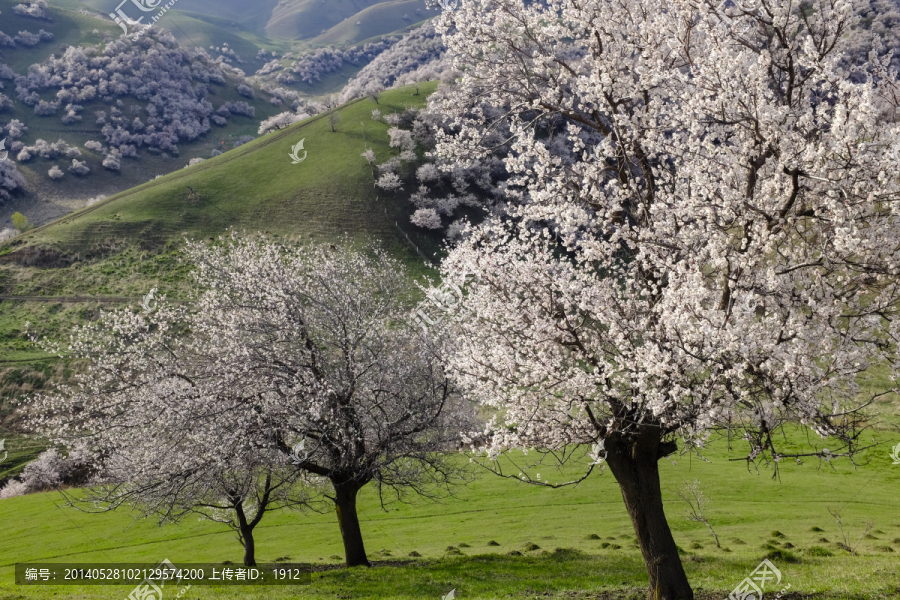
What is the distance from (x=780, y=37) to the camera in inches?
429

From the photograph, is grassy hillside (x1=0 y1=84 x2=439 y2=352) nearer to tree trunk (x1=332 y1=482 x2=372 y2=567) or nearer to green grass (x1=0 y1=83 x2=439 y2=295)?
green grass (x1=0 y1=83 x2=439 y2=295)

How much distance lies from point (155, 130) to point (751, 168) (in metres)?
201

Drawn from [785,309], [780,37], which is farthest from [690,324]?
[780,37]

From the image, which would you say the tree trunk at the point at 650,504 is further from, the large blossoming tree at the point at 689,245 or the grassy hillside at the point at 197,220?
the grassy hillside at the point at 197,220

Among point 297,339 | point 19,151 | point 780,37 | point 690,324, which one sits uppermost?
point 19,151

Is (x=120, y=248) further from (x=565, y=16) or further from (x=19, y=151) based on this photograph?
(x=19, y=151)

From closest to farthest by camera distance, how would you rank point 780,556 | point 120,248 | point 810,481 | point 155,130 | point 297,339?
1. point 297,339
2. point 780,556
3. point 810,481
4. point 120,248
5. point 155,130

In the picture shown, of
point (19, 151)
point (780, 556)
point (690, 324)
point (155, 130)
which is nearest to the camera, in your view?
point (690, 324)


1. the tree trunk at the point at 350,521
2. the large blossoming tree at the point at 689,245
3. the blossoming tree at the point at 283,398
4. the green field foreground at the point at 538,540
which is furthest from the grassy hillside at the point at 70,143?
the large blossoming tree at the point at 689,245

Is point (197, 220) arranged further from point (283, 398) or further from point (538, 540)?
point (283, 398)

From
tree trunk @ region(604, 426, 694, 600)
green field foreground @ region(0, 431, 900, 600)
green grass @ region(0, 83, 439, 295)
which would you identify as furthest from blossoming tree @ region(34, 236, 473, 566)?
green grass @ region(0, 83, 439, 295)

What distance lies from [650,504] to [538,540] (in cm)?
1693

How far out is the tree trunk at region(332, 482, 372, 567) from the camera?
19844mm

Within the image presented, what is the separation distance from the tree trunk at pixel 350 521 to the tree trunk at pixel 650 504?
10.8 m
